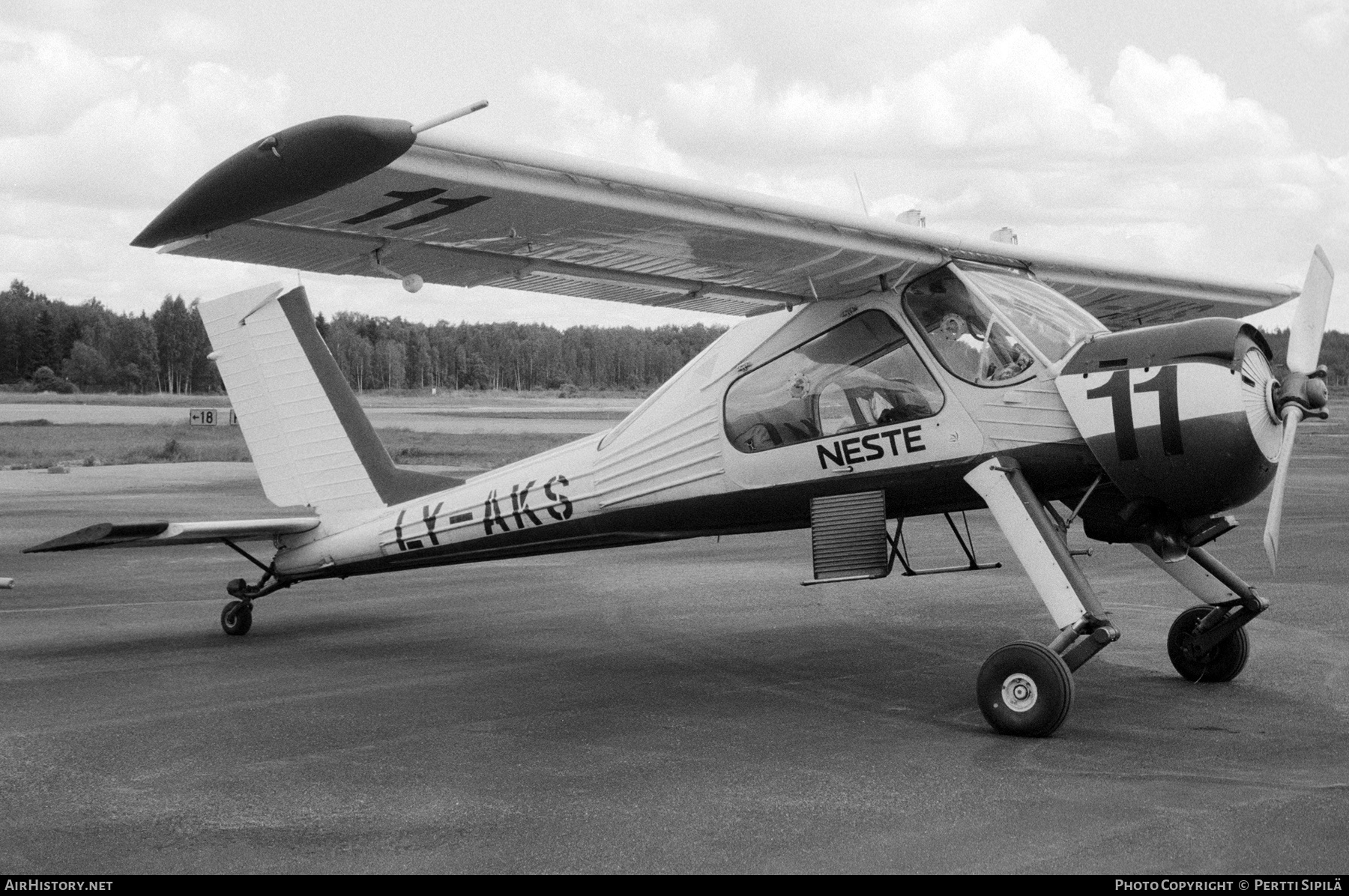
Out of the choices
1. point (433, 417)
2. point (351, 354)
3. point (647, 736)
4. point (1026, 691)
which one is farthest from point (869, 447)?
point (351, 354)

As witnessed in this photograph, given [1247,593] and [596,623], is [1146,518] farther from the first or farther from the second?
[596,623]

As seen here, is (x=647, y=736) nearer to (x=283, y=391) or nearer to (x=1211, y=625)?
(x=1211, y=625)

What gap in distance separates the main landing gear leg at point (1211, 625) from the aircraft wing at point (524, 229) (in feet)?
7.18

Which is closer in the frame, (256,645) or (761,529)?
(761,529)

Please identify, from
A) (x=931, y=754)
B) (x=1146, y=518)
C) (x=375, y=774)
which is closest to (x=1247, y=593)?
(x=1146, y=518)

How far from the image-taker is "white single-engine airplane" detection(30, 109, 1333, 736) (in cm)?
587

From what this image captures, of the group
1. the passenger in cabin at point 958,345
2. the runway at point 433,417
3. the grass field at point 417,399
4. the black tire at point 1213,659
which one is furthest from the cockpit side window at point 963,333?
the grass field at point 417,399

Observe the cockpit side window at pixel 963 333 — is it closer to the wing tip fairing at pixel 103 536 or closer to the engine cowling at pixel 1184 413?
the engine cowling at pixel 1184 413

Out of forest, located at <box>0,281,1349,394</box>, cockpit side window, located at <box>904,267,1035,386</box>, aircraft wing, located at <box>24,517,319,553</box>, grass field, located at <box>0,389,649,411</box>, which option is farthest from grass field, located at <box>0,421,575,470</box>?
forest, located at <box>0,281,1349,394</box>

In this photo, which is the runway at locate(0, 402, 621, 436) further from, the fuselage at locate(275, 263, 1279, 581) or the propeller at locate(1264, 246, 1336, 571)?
the propeller at locate(1264, 246, 1336, 571)

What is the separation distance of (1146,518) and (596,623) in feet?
15.3

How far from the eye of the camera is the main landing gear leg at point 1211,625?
7.12 m

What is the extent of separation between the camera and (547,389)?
126 m

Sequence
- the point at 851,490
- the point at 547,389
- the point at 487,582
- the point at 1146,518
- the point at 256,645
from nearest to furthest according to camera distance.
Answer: the point at 1146,518 < the point at 851,490 < the point at 256,645 < the point at 487,582 < the point at 547,389
